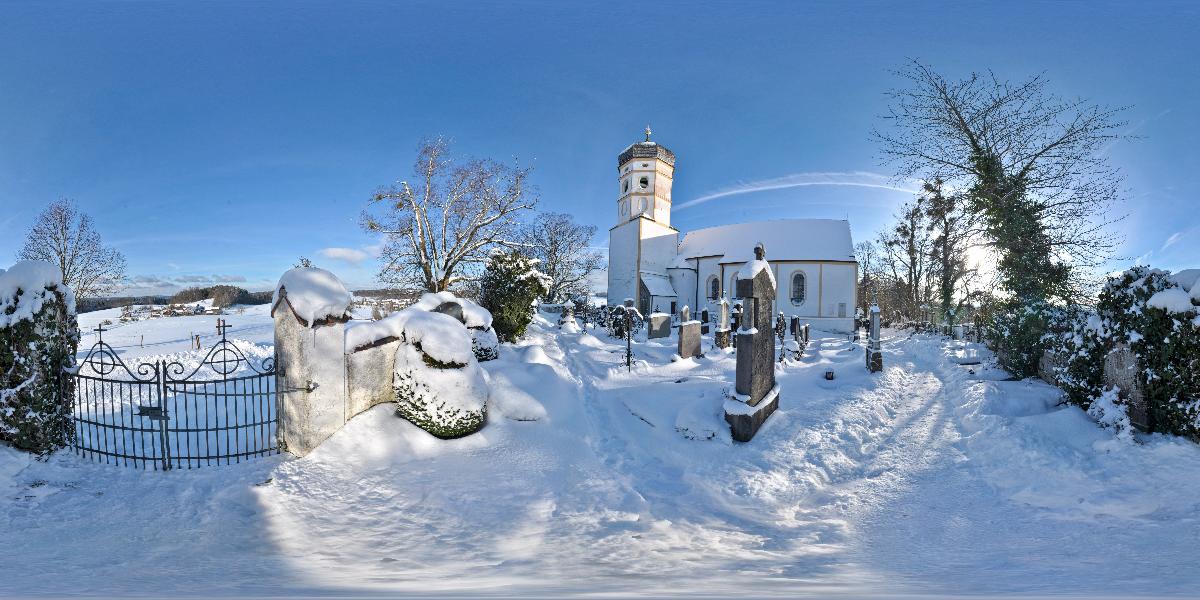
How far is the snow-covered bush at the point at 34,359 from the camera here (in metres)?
4.89

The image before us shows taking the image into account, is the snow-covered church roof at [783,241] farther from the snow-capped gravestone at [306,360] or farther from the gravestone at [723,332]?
the snow-capped gravestone at [306,360]

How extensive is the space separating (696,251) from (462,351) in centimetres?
3012

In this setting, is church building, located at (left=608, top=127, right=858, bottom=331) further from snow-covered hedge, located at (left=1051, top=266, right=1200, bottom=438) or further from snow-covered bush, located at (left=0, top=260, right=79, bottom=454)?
snow-covered bush, located at (left=0, top=260, right=79, bottom=454)

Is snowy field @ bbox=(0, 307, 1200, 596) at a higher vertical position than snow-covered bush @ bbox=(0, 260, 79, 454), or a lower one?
lower

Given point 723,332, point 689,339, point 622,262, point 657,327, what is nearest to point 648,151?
point 622,262

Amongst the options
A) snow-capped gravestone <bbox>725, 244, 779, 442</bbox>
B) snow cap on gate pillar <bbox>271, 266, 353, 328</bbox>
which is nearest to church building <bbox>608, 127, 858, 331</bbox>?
snow-capped gravestone <bbox>725, 244, 779, 442</bbox>

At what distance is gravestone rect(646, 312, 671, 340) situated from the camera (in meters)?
18.9

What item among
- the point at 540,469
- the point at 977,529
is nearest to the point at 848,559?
the point at 977,529

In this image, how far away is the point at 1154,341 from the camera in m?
5.70

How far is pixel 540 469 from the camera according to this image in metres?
5.52

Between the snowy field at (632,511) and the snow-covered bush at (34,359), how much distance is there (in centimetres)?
26

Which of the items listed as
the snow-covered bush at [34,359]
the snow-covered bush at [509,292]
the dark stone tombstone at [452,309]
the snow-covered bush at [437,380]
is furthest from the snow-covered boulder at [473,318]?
the snow-covered bush at [34,359]

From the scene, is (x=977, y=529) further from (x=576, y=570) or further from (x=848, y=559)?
(x=576, y=570)

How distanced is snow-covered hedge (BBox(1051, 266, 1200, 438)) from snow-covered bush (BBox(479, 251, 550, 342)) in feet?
42.4
